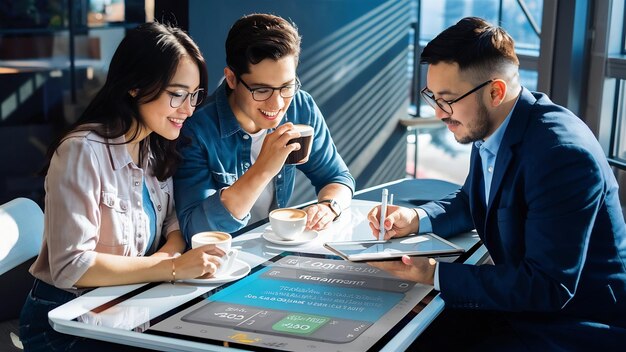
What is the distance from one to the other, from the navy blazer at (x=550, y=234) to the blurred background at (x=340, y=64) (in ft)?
4.31

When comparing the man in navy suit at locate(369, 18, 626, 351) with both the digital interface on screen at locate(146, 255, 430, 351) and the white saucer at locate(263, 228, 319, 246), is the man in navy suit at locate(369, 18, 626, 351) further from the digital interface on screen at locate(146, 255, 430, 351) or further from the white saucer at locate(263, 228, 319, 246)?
the white saucer at locate(263, 228, 319, 246)

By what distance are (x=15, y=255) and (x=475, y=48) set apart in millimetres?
1340

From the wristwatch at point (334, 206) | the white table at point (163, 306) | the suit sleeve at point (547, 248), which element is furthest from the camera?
the wristwatch at point (334, 206)

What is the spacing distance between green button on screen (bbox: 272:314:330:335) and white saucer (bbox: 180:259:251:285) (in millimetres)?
263

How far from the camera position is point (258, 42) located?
2459 millimetres

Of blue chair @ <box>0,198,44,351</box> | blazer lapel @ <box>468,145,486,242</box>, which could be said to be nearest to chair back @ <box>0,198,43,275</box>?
blue chair @ <box>0,198,44,351</box>

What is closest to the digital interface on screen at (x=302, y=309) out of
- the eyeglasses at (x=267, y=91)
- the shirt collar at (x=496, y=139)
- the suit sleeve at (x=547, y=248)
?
the suit sleeve at (x=547, y=248)

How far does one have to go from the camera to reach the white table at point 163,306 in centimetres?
166

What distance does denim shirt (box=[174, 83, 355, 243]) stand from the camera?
2.37 metres

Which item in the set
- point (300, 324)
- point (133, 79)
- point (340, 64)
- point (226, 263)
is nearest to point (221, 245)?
point (226, 263)

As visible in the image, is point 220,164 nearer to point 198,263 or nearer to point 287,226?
point 287,226

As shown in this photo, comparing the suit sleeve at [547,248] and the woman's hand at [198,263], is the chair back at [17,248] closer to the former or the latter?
the woman's hand at [198,263]

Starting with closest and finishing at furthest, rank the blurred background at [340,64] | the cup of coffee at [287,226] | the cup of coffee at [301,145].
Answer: the cup of coffee at [287,226]
the cup of coffee at [301,145]
the blurred background at [340,64]

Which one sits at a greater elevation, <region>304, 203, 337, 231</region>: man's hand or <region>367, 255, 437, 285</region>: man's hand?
<region>367, 255, 437, 285</region>: man's hand
